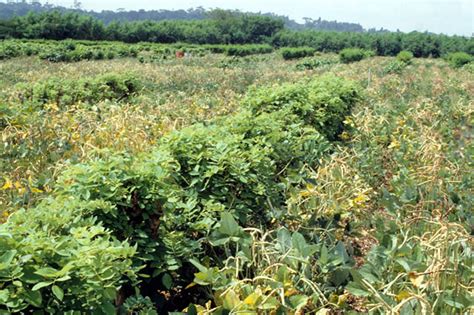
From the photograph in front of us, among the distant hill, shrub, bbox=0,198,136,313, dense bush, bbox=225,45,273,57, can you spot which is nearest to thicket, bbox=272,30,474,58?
dense bush, bbox=225,45,273,57

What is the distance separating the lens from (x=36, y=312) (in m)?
1.38

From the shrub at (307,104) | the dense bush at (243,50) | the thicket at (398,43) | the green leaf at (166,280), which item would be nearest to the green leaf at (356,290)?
the green leaf at (166,280)

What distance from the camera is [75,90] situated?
25.7 feet

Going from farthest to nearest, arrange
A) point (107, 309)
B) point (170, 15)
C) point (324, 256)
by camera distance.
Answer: point (170, 15) < point (324, 256) < point (107, 309)

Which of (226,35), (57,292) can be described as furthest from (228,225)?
(226,35)

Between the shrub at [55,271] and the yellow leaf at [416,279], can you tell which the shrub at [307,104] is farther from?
the shrub at [55,271]

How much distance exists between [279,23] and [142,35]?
70.7ft

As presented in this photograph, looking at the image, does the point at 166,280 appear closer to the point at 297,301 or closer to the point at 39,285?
the point at 297,301

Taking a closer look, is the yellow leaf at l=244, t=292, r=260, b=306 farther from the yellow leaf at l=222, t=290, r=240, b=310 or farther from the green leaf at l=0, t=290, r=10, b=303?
the green leaf at l=0, t=290, r=10, b=303

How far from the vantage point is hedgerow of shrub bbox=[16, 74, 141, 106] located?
289 inches

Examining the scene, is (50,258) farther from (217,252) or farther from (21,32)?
(21,32)

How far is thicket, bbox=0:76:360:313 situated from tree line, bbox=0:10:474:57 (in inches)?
1379

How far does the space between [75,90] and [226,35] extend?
48946mm

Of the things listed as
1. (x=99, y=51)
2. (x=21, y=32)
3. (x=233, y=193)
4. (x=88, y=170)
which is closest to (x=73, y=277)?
(x=88, y=170)
